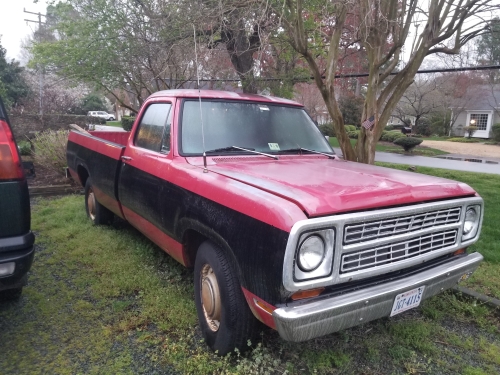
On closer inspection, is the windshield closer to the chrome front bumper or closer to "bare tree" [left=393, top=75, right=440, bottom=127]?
the chrome front bumper

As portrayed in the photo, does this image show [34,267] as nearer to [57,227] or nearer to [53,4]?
[57,227]

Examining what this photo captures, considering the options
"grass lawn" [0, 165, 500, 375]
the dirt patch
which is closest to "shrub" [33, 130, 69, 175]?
the dirt patch

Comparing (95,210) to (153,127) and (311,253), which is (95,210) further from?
(311,253)

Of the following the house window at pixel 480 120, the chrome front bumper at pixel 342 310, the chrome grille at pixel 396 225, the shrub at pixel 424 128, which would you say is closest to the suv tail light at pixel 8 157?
the chrome front bumper at pixel 342 310

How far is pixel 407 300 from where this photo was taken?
2.61 m

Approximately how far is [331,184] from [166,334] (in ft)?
5.68

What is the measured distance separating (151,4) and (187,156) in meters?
6.92

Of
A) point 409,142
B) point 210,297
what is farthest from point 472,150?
point 210,297

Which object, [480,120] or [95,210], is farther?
[480,120]

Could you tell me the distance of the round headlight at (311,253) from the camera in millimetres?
2201

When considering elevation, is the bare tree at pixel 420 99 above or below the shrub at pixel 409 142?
above

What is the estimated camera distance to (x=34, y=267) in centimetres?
432

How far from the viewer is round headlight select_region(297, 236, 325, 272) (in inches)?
86.7

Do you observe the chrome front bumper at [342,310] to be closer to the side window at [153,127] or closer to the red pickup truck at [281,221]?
the red pickup truck at [281,221]
